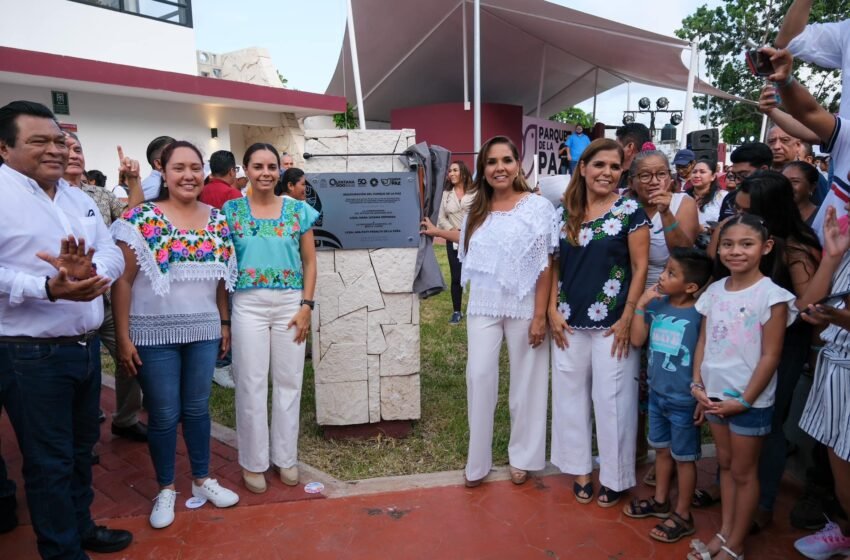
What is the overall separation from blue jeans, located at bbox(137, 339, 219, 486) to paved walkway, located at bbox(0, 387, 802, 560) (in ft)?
1.02

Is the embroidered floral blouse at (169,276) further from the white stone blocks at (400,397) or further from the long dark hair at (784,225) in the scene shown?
the long dark hair at (784,225)

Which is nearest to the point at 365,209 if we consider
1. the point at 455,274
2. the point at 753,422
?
the point at 753,422

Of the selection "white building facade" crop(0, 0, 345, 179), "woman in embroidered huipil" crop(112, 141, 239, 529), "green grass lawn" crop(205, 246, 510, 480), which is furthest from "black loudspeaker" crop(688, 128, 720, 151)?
"woman in embroidered huipil" crop(112, 141, 239, 529)

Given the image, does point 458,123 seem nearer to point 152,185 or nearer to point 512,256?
point 152,185

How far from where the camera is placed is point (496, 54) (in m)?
16.0

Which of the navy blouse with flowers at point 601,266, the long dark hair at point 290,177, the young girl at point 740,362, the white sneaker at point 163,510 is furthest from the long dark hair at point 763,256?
the long dark hair at point 290,177

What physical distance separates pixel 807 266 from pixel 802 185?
2.11 ft

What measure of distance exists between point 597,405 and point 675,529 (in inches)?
25.6

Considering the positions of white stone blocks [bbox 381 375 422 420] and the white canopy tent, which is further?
the white canopy tent

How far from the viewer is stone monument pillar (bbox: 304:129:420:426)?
362 centimetres

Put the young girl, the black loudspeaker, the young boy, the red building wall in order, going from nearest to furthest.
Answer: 1. the young girl
2. the young boy
3. the black loudspeaker
4. the red building wall

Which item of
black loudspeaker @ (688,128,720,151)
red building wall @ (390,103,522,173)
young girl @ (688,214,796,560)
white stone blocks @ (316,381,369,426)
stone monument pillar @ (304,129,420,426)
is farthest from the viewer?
red building wall @ (390,103,522,173)

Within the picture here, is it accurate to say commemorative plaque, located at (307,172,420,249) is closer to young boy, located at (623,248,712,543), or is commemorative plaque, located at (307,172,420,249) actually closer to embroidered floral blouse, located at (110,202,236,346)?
embroidered floral blouse, located at (110,202,236,346)

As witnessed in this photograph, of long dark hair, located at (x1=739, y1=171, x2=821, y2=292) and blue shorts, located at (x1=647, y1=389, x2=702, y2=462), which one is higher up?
long dark hair, located at (x1=739, y1=171, x2=821, y2=292)
